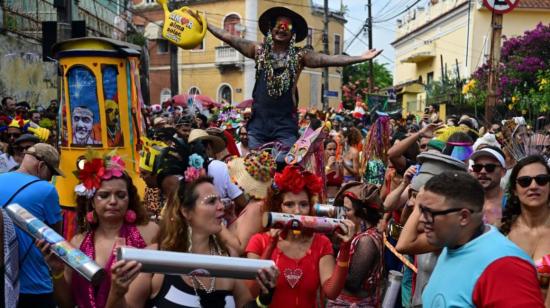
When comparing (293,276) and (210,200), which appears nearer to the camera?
(210,200)

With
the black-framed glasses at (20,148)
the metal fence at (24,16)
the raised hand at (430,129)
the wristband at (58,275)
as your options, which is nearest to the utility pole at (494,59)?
the raised hand at (430,129)

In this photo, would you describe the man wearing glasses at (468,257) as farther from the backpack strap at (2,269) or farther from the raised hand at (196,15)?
the raised hand at (196,15)

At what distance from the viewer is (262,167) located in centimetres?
593

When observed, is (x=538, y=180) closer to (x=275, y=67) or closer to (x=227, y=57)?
(x=275, y=67)

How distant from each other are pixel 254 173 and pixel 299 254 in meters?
1.67

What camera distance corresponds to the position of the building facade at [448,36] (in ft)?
118

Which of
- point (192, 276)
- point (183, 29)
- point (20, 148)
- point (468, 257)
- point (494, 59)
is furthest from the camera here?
point (494, 59)

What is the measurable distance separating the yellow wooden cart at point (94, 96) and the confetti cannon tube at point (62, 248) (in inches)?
148

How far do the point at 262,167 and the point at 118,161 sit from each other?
1638 millimetres

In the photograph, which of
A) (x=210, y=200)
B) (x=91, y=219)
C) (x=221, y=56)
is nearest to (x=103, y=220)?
(x=91, y=219)

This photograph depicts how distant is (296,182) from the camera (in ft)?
14.6

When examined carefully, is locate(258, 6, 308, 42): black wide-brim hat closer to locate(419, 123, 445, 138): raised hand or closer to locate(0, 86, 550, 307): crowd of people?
locate(0, 86, 550, 307): crowd of people

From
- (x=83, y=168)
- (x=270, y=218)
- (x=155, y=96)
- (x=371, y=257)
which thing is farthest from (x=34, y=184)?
(x=155, y=96)

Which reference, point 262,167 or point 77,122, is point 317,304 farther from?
point 77,122
